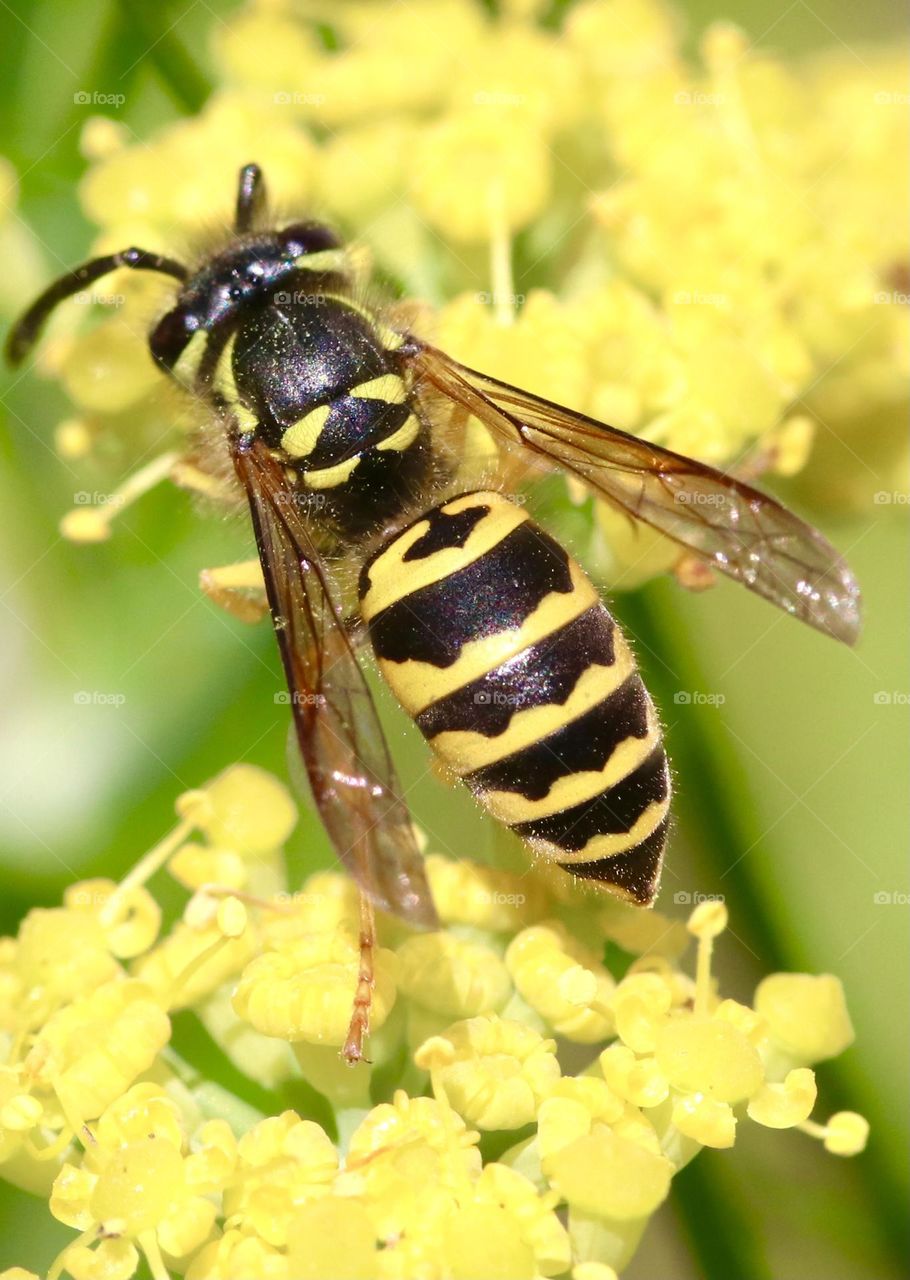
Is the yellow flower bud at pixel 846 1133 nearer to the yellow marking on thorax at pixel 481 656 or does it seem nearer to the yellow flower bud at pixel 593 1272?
the yellow flower bud at pixel 593 1272

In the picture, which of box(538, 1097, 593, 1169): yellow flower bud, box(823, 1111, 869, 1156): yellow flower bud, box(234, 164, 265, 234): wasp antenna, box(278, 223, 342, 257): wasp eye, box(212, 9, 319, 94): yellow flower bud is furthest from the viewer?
box(212, 9, 319, 94): yellow flower bud

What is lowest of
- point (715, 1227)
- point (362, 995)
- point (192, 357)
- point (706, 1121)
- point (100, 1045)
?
point (715, 1227)

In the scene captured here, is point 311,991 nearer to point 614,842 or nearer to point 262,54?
point 614,842

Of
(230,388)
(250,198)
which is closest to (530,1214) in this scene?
(230,388)

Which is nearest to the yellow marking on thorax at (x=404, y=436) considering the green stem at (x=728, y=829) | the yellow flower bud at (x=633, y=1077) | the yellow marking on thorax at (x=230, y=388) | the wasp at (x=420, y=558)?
the wasp at (x=420, y=558)

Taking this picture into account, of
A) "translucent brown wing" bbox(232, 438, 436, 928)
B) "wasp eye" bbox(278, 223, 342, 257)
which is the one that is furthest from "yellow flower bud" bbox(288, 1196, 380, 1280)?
"wasp eye" bbox(278, 223, 342, 257)

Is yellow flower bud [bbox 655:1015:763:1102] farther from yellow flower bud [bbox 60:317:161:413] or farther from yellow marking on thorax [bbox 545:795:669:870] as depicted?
yellow flower bud [bbox 60:317:161:413]
